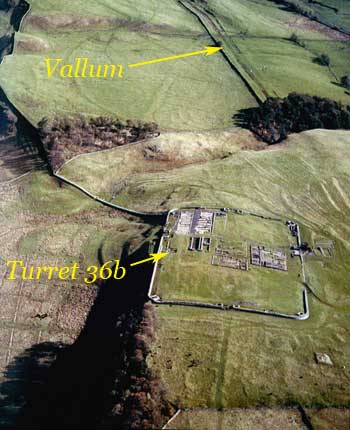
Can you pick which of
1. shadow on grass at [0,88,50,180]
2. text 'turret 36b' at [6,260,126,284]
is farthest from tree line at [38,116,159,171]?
text 'turret 36b' at [6,260,126,284]

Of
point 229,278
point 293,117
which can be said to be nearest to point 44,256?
point 229,278

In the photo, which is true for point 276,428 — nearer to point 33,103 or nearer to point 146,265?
point 146,265

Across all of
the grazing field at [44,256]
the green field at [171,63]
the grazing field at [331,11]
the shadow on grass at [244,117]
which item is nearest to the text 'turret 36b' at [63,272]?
the grazing field at [44,256]

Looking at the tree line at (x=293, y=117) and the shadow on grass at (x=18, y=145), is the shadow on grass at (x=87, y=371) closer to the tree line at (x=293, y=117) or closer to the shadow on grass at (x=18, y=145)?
the shadow on grass at (x=18, y=145)

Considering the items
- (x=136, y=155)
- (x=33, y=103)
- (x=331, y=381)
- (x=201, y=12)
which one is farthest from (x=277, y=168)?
(x=201, y=12)

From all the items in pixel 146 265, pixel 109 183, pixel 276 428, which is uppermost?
pixel 276 428

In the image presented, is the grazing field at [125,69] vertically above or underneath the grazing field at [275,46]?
underneath
